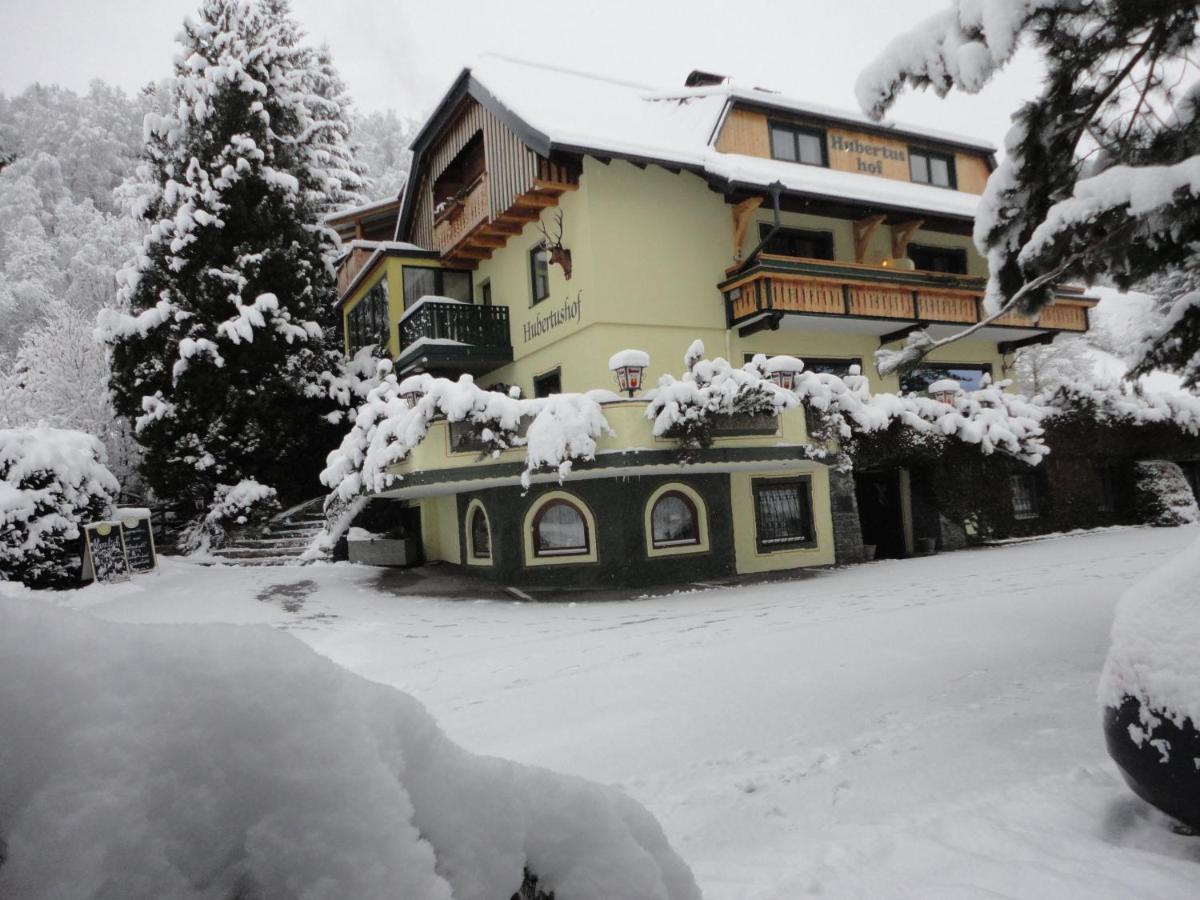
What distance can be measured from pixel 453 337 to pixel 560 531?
23.4 ft

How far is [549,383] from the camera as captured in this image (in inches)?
736

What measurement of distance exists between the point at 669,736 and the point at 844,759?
1214 mm

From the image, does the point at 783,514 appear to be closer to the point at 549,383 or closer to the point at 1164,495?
the point at 549,383

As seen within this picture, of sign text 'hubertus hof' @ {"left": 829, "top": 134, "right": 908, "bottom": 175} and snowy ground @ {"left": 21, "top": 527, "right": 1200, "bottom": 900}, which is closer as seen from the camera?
snowy ground @ {"left": 21, "top": 527, "right": 1200, "bottom": 900}

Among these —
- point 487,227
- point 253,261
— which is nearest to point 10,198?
point 253,261

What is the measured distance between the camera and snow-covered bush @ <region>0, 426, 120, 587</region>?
44.9 feet

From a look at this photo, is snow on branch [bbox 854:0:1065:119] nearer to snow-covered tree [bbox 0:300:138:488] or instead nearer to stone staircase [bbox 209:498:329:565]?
stone staircase [bbox 209:498:329:565]

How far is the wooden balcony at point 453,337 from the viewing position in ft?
60.8

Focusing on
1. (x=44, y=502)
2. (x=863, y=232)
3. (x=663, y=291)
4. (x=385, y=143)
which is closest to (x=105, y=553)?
(x=44, y=502)

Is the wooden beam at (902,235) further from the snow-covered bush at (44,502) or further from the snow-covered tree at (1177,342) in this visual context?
the snow-covered bush at (44,502)

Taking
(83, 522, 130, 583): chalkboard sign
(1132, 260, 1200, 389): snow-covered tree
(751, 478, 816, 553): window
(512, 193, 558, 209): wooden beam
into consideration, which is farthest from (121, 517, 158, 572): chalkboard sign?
(1132, 260, 1200, 389): snow-covered tree

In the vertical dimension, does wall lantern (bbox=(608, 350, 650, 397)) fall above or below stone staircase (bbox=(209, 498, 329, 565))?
above

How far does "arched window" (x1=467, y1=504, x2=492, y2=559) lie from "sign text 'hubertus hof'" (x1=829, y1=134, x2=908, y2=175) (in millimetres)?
14325

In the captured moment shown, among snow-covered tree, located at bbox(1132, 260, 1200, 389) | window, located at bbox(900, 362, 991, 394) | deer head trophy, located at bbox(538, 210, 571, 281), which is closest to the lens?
snow-covered tree, located at bbox(1132, 260, 1200, 389)
